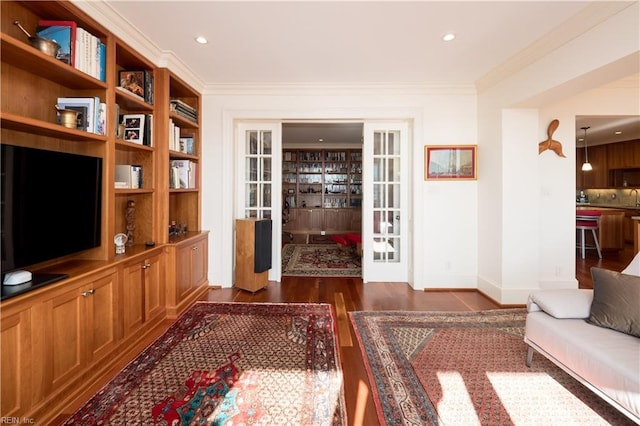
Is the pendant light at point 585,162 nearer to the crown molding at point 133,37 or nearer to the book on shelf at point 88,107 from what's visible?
the crown molding at point 133,37

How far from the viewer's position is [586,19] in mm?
2207

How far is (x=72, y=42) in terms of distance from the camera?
76.5 inches

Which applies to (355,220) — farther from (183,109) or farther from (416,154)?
Answer: (183,109)

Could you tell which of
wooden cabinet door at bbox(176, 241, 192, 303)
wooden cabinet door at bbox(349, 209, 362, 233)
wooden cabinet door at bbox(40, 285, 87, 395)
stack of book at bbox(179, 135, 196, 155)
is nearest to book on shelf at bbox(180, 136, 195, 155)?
stack of book at bbox(179, 135, 196, 155)

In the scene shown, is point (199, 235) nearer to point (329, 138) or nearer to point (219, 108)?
point (219, 108)

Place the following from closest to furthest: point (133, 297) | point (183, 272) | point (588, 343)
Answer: point (588, 343) < point (133, 297) < point (183, 272)

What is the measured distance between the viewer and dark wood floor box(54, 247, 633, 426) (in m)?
2.12

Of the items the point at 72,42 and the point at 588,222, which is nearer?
the point at 72,42

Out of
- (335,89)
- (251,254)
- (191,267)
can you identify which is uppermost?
(335,89)

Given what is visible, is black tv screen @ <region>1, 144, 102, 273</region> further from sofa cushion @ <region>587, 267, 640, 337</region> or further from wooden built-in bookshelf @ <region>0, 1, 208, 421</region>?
sofa cushion @ <region>587, 267, 640, 337</region>

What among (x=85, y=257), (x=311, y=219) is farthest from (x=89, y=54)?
(x=311, y=219)

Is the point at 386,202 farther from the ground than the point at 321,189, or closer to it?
closer to it

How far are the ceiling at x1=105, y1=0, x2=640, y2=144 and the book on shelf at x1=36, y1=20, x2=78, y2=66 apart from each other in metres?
0.45

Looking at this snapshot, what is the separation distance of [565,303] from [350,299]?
2069 millimetres
